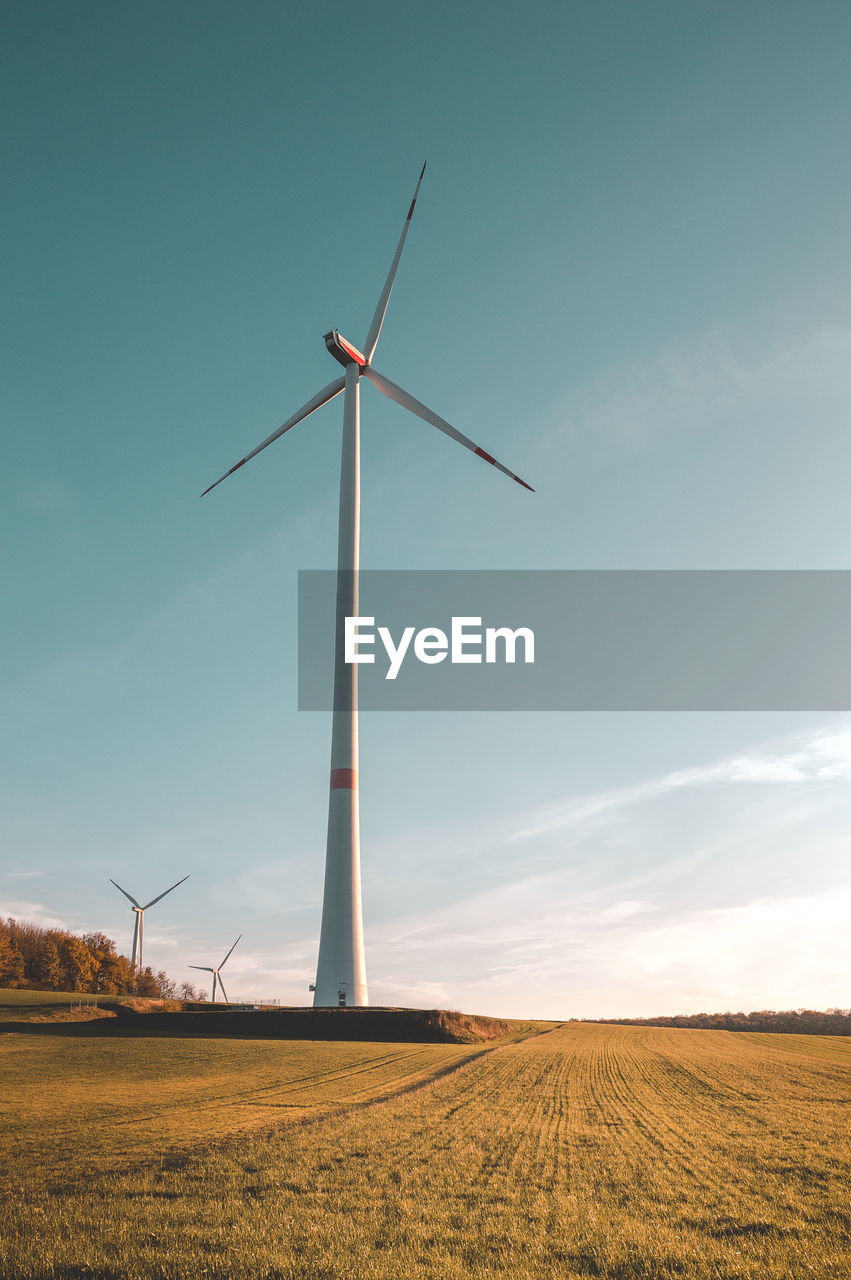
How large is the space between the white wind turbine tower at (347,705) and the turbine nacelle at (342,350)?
0.01 meters

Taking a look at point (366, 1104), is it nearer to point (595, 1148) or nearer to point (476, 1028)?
point (595, 1148)

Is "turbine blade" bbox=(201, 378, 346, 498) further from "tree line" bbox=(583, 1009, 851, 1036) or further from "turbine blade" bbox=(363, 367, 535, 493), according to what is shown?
"tree line" bbox=(583, 1009, 851, 1036)

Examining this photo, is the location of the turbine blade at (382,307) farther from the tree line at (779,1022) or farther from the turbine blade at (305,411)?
the tree line at (779,1022)

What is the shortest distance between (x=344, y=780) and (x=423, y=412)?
3806cm

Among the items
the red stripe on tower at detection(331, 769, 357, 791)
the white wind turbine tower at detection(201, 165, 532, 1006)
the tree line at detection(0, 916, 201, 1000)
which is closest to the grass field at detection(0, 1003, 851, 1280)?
the white wind turbine tower at detection(201, 165, 532, 1006)

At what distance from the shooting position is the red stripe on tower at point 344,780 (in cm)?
7019

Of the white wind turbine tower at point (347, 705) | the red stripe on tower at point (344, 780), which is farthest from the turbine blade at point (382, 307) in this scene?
the red stripe on tower at point (344, 780)

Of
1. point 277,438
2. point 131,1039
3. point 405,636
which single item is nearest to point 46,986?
point 131,1039

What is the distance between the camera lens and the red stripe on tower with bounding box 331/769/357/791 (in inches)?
2763

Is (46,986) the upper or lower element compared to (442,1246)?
lower

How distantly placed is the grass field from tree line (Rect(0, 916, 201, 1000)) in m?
119

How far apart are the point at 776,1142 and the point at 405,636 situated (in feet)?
114

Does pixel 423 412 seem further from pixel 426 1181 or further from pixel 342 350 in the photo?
pixel 426 1181

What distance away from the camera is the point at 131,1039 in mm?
57312
